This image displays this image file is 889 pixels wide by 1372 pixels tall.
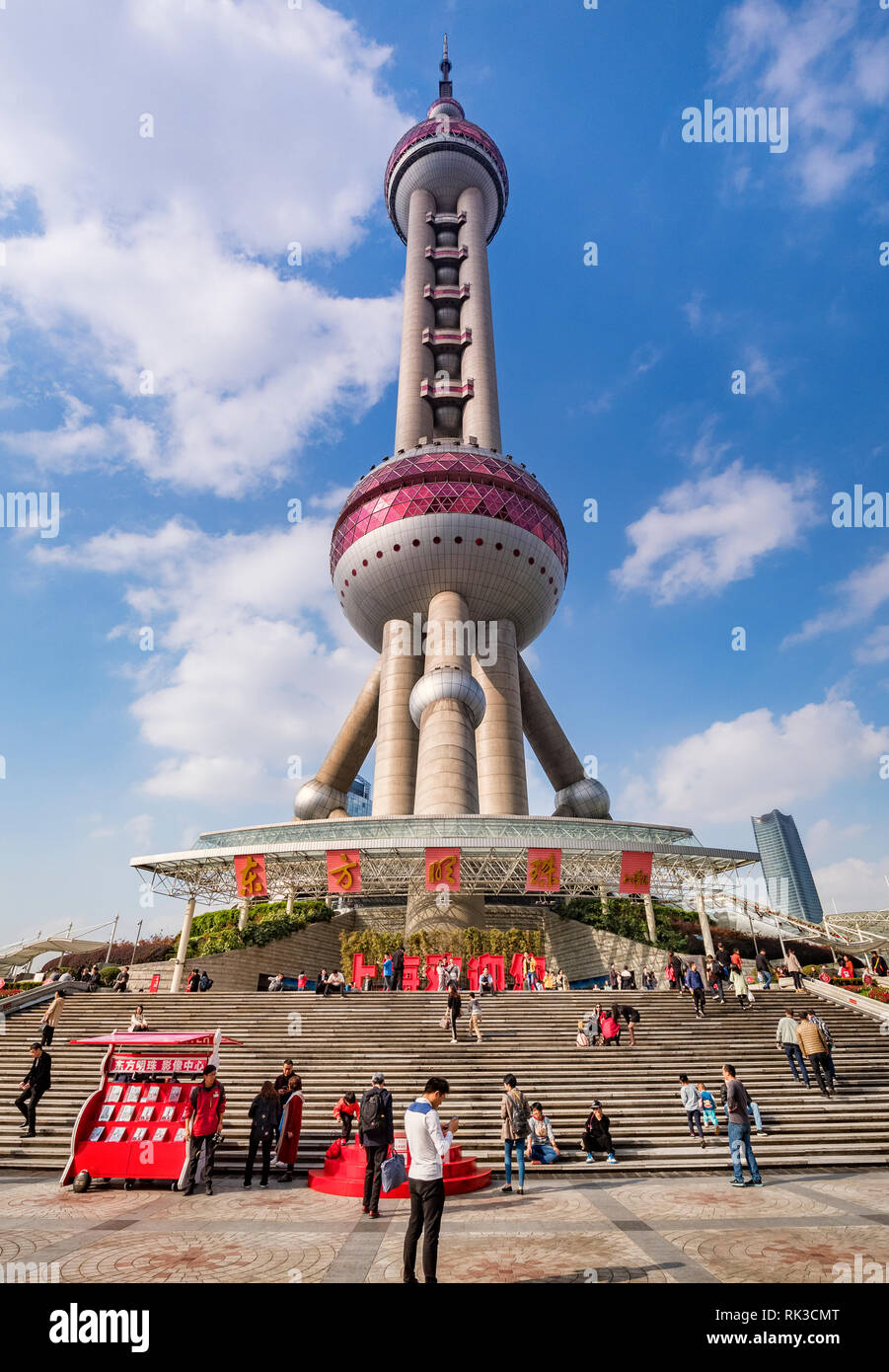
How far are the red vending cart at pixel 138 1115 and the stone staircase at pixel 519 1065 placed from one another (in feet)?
6.12

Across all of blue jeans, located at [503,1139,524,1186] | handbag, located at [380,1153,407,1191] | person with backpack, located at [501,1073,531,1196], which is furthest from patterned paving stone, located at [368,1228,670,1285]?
person with backpack, located at [501,1073,531,1196]

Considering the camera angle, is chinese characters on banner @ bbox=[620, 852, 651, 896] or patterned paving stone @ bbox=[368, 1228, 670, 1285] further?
chinese characters on banner @ bbox=[620, 852, 651, 896]

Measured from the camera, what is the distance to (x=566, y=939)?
39281 millimetres

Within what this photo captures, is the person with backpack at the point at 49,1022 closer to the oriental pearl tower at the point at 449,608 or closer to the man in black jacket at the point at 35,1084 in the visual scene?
the man in black jacket at the point at 35,1084

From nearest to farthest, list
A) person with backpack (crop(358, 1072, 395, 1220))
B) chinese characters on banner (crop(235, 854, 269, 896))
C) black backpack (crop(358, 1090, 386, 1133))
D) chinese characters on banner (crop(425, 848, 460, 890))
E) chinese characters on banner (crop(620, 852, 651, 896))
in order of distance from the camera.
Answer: person with backpack (crop(358, 1072, 395, 1220))
black backpack (crop(358, 1090, 386, 1133))
chinese characters on banner (crop(425, 848, 460, 890))
chinese characters on banner (crop(620, 852, 651, 896))
chinese characters on banner (crop(235, 854, 269, 896))

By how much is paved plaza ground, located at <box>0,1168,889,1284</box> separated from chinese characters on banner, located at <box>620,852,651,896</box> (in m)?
21.4

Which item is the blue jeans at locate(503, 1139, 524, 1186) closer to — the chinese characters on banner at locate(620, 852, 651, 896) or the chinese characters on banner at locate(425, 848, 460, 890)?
the chinese characters on banner at locate(425, 848, 460, 890)

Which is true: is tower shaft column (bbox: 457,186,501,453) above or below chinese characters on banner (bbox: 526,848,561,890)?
above

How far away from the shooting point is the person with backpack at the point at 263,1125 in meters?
9.48

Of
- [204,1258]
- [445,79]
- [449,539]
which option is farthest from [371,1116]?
[445,79]

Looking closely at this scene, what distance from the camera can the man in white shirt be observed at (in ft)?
16.5

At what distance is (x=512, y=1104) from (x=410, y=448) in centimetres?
5149

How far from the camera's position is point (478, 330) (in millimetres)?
62188
